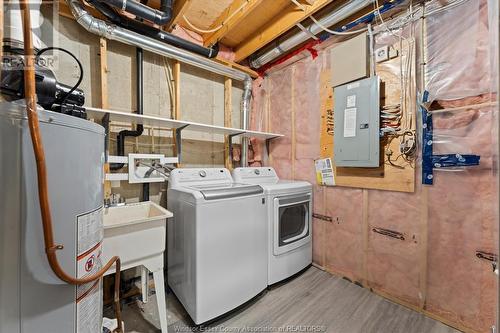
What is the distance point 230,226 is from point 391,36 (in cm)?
206

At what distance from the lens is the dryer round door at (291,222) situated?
6.57ft

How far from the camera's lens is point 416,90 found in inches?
67.2

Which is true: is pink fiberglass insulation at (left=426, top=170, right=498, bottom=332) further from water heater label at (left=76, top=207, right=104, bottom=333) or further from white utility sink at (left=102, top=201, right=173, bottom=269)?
water heater label at (left=76, top=207, right=104, bottom=333)

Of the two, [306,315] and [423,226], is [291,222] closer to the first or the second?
[306,315]

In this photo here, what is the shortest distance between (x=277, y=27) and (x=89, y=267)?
2397 mm

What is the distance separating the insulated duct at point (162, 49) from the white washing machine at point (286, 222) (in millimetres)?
761

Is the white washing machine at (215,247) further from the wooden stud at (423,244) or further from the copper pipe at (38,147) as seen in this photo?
the wooden stud at (423,244)

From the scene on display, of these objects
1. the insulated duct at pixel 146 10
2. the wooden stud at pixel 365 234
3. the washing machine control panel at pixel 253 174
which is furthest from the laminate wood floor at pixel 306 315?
the insulated duct at pixel 146 10

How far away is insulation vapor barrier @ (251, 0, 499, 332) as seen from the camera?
4.74ft

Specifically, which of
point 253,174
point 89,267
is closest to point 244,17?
point 253,174

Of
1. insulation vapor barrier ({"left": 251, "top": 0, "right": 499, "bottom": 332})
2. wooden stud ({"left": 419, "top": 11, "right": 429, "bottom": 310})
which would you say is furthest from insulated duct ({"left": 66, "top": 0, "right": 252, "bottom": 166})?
wooden stud ({"left": 419, "top": 11, "right": 429, "bottom": 310})

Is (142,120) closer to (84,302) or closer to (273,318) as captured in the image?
(84,302)

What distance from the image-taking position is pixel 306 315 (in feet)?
5.50

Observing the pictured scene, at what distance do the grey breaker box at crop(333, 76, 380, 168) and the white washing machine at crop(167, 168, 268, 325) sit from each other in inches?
35.0
